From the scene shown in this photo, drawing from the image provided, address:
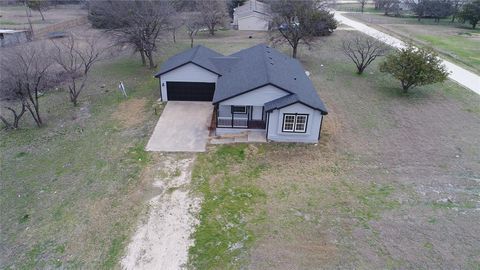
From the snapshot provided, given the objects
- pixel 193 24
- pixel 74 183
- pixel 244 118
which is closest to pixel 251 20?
pixel 193 24

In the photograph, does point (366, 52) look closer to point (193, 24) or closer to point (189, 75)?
point (189, 75)

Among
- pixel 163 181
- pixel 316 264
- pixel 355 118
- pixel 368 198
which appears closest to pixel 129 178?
pixel 163 181

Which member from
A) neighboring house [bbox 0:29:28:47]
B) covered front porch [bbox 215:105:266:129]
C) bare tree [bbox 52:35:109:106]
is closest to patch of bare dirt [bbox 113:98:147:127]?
bare tree [bbox 52:35:109:106]

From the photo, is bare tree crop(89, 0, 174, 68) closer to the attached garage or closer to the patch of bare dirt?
the attached garage

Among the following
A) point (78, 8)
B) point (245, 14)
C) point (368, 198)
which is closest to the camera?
point (368, 198)

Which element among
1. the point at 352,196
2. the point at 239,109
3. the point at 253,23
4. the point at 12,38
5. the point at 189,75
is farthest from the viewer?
the point at 253,23

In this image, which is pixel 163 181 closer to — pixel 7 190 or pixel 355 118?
pixel 7 190
